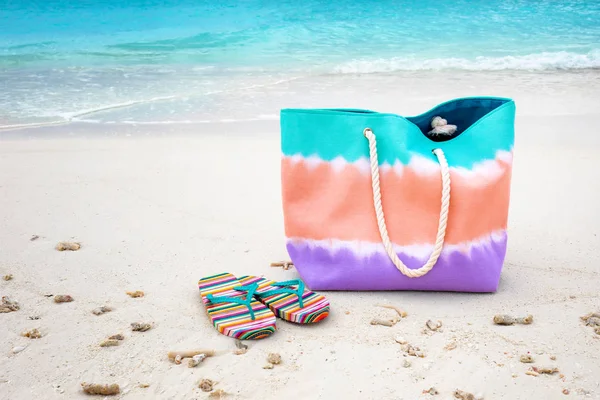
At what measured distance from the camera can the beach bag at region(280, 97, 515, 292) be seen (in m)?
1.90

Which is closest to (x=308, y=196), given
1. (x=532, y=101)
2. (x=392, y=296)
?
(x=392, y=296)

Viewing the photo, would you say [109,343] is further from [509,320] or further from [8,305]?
[509,320]

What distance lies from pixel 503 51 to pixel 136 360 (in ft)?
24.6

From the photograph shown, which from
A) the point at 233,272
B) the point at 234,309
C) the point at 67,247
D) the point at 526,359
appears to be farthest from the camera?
the point at 67,247

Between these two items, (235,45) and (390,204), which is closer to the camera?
(390,204)

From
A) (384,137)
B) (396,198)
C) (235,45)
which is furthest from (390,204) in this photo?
(235,45)

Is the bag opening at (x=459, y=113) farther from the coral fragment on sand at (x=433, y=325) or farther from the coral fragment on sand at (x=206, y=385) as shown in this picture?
the coral fragment on sand at (x=206, y=385)

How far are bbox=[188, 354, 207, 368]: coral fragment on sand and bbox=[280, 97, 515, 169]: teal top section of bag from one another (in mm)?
692

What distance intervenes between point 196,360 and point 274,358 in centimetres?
20

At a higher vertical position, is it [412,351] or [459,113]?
[459,113]

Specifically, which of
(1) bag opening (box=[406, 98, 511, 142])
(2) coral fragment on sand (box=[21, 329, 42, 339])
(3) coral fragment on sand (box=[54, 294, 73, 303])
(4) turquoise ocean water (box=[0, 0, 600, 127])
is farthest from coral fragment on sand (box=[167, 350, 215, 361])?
(4) turquoise ocean water (box=[0, 0, 600, 127])

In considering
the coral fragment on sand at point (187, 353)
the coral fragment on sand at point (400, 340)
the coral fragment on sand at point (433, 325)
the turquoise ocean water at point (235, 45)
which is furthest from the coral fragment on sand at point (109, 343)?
the turquoise ocean water at point (235, 45)

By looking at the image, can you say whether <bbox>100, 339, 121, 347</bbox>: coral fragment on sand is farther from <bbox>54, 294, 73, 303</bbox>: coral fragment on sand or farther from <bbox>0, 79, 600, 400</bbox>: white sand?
<bbox>54, 294, 73, 303</bbox>: coral fragment on sand

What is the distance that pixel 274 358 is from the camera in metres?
1.59
